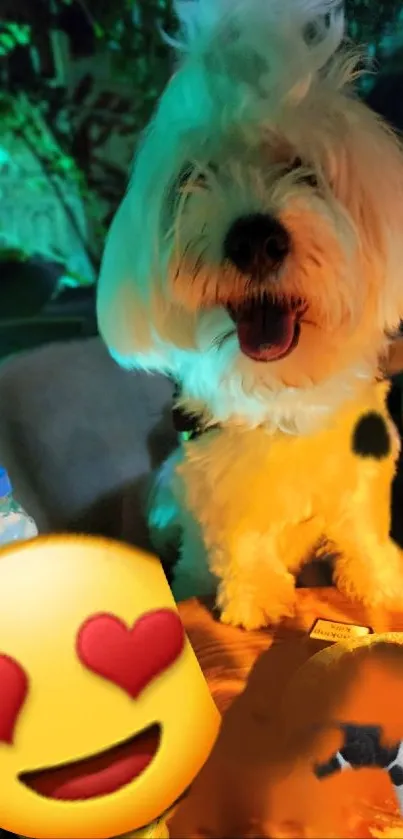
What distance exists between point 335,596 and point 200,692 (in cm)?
Answer: 35

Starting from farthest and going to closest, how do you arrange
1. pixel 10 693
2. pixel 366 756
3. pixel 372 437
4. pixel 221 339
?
1. pixel 372 437
2. pixel 221 339
3. pixel 366 756
4. pixel 10 693

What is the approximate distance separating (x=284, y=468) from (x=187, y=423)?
12 centimetres

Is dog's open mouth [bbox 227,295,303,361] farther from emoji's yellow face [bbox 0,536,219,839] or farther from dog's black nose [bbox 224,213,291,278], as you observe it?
emoji's yellow face [bbox 0,536,219,839]

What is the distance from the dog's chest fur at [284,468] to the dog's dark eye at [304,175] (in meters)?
0.23

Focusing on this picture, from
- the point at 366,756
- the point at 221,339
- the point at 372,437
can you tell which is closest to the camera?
the point at 366,756

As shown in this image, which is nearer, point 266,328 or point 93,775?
point 93,775

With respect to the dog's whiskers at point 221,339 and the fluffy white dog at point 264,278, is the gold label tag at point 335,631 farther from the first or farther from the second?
the dog's whiskers at point 221,339

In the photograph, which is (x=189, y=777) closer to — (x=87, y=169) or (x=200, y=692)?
(x=200, y=692)

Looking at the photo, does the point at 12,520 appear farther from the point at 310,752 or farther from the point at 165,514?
the point at 310,752

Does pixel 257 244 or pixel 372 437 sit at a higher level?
pixel 257 244

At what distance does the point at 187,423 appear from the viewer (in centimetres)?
85

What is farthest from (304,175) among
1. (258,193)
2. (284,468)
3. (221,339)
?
(284,468)

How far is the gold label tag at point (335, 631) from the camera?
0.76 metres

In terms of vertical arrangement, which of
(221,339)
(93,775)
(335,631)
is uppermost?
(221,339)
